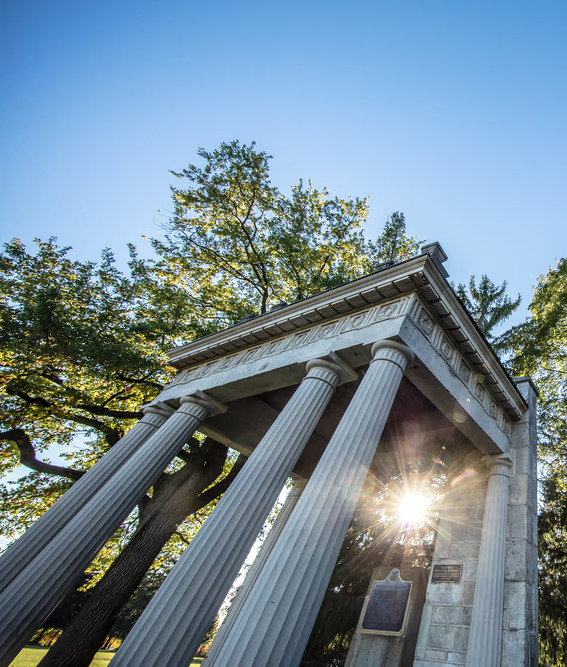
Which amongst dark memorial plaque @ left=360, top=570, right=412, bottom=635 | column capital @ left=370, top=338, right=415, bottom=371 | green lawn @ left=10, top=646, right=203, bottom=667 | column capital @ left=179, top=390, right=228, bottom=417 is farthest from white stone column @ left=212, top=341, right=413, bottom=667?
green lawn @ left=10, top=646, right=203, bottom=667

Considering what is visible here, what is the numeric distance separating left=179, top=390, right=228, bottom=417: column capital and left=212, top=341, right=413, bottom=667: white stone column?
5.20 metres

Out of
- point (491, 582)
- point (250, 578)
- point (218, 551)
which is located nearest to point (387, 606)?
point (491, 582)

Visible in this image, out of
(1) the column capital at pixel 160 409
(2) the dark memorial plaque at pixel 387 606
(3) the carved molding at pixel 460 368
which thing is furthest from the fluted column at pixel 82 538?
(3) the carved molding at pixel 460 368

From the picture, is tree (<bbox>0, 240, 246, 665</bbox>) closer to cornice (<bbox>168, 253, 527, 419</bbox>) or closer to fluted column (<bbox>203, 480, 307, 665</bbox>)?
fluted column (<bbox>203, 480, 307, 665</bbox>)

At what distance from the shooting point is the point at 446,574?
759cm

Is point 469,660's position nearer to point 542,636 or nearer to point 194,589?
point 194,589

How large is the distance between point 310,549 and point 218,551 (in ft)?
6.22

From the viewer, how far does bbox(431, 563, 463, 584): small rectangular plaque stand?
744 centimetres

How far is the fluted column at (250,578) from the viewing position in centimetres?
912

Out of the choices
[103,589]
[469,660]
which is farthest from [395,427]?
[103,589]

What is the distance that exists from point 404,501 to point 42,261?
16849 millimetres

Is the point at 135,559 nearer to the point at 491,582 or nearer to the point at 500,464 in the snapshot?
the point at 491,582

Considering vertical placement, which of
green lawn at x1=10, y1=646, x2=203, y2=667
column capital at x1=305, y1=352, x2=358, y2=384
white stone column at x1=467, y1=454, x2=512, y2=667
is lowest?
green lawn at x1=10, y1=646, x2=203, y2=667

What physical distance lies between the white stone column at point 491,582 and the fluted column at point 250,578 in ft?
18.2
